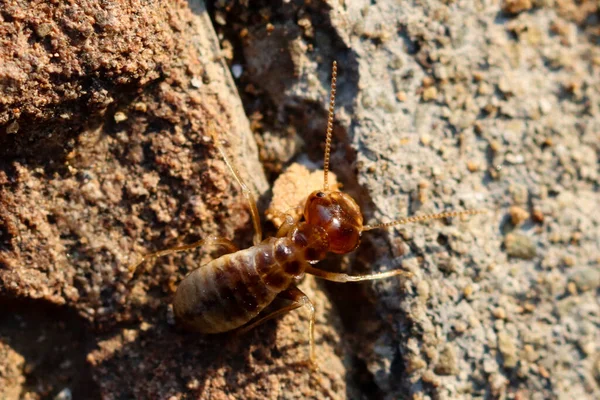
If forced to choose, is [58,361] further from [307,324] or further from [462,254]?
[462,254]

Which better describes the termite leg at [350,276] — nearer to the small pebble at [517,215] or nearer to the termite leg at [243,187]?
the termite leg at [243,187]

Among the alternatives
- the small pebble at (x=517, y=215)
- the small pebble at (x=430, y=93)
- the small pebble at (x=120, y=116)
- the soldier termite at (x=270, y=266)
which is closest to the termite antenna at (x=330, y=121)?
the soldier termite at (x=270, y=266)

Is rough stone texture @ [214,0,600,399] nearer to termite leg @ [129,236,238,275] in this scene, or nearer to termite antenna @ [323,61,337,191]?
termite antenna @ [323,61,337,191]

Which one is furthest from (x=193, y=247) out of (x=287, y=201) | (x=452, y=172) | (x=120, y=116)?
(x=452, y=172)

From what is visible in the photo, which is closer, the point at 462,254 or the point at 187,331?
the point at 187,331

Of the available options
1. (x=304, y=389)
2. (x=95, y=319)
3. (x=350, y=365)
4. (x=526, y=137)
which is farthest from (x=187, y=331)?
(x=526, y=137)

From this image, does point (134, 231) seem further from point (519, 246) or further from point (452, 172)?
point (519, 246)

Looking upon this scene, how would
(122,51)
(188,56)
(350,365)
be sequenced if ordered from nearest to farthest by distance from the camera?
(122,51), (188,56), (350,365)
